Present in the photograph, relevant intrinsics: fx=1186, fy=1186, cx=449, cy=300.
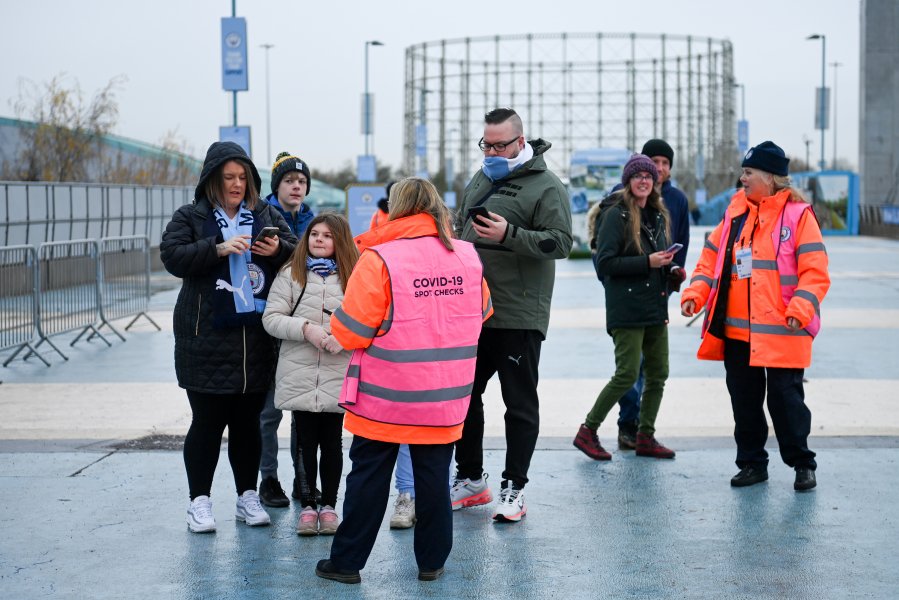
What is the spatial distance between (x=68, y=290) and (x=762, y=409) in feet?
27.1

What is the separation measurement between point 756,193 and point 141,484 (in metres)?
3.59

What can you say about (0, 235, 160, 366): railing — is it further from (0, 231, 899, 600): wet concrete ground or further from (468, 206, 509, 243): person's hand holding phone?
(468, 206, 509, 243): person's hand holding phone

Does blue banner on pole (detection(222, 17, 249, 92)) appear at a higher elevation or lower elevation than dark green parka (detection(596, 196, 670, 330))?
higher

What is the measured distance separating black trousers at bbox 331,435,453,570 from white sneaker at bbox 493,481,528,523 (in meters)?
0.86

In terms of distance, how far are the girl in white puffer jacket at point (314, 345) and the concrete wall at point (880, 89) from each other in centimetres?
4033

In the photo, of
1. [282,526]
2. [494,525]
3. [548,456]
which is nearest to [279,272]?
[282,526]

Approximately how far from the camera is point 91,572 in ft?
15.8

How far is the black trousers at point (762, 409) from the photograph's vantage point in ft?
20.1

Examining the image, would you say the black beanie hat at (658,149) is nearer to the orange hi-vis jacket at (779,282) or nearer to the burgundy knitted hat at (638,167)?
the burgundy knitted hat at (638,167)

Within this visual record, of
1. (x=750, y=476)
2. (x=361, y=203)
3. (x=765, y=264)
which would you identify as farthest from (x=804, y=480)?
(x=361, y=203)

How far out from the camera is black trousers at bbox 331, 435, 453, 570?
4.67 metres

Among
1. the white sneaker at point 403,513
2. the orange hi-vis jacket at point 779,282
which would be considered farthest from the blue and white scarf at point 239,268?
the orange hi-vis jacket at point 779,282

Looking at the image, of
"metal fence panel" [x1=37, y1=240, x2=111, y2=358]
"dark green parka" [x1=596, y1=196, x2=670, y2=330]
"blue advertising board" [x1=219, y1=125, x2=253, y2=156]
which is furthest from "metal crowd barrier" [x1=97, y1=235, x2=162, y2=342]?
"dark green parka" [x1=596, y1=196, x2=670, y2=330]

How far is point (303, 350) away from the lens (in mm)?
5355
